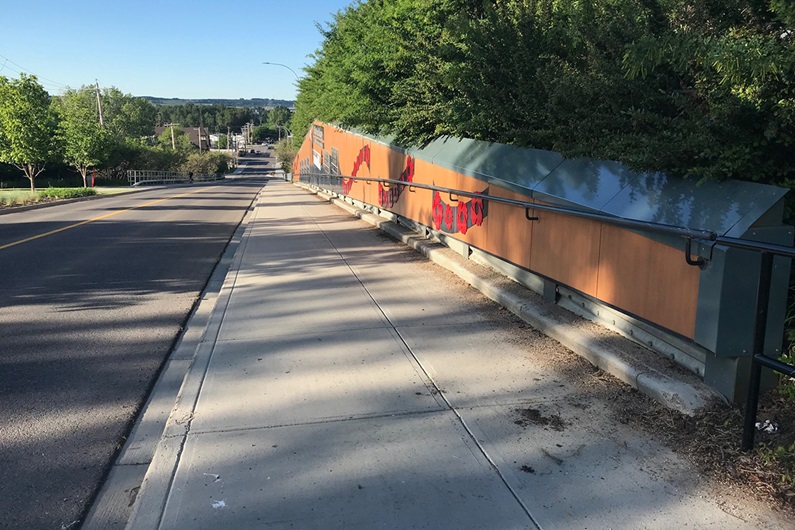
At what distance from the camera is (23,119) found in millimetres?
33750

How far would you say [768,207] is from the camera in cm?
378

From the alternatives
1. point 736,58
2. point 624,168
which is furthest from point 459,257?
point 736,58

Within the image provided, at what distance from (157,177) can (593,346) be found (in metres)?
87.0

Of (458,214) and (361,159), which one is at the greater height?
(361,159)

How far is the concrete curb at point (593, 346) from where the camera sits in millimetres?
3924

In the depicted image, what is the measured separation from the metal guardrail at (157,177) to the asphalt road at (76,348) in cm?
6206

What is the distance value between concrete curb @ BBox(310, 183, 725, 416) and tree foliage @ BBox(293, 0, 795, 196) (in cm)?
141

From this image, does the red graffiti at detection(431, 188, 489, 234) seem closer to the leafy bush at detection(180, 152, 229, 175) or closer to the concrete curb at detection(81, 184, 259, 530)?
the concrete curb at detection(81, 184, 259, 530)

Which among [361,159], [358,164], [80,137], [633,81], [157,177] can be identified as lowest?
[157,177]

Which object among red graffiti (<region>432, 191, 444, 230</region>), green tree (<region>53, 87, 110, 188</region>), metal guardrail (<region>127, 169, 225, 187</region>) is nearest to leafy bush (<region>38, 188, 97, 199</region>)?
green tree (<region>53, 87, 110, 188</region>)

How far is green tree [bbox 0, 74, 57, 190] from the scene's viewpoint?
3309cm

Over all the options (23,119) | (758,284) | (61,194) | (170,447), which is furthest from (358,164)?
(23,119)

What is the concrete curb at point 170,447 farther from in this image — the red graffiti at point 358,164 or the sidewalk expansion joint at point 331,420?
the red graffiti at point 358,164

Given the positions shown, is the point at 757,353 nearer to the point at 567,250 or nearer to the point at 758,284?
the point at 758,284
